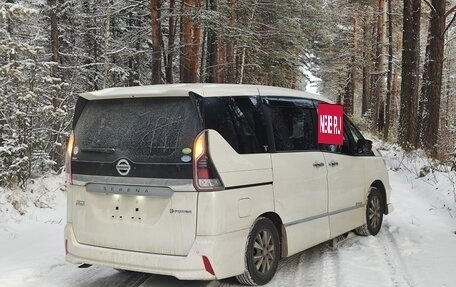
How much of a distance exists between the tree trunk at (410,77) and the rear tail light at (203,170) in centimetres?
1303

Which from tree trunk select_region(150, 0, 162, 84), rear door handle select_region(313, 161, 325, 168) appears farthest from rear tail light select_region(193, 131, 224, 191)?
tree trunk select_region(150, 0, 162, 84)

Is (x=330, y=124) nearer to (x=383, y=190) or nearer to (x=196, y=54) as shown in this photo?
Result: (x=383, y=190)

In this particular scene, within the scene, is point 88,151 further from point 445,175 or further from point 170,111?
point 445,175

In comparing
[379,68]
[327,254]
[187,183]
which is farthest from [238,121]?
[379,68]

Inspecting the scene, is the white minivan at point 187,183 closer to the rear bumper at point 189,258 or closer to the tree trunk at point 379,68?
the rear bumper at point 189,258

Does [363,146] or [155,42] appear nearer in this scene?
[363,146]

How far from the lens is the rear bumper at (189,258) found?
4512 mm

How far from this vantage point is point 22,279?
5.37m

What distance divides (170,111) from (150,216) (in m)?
1.01

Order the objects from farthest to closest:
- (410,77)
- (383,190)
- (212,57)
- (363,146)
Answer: (212,57) → (410,77) → (383,190) → (363,146)

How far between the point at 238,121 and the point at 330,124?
2023mm

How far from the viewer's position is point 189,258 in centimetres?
453

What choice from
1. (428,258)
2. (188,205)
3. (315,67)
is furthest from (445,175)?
(315,67)

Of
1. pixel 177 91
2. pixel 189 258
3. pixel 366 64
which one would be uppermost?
pixel 366 64
